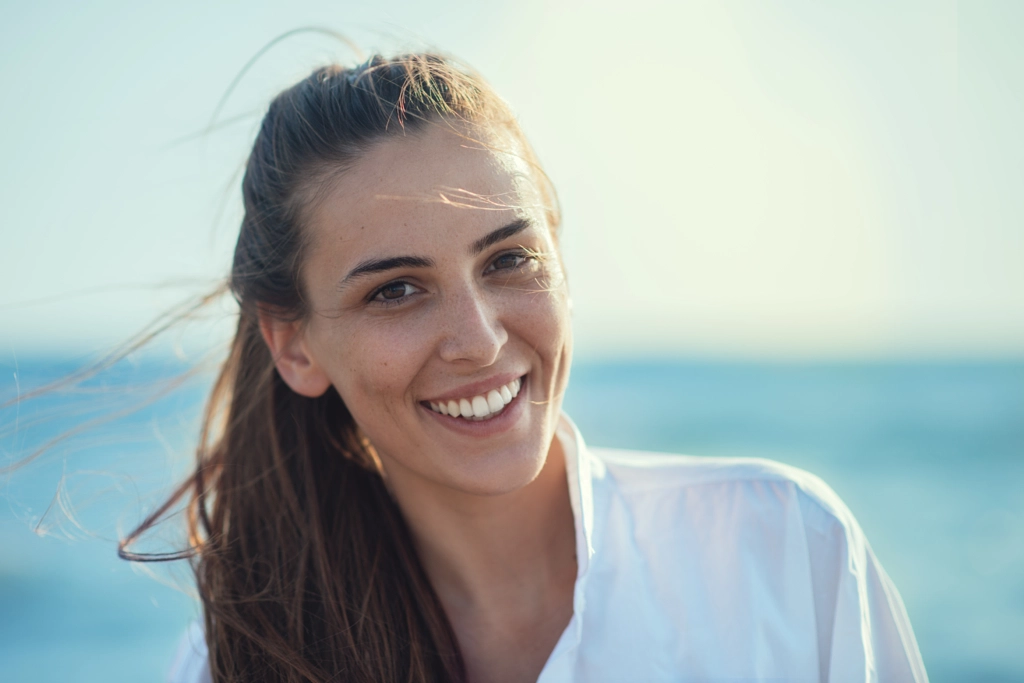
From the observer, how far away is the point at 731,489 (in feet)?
7.44

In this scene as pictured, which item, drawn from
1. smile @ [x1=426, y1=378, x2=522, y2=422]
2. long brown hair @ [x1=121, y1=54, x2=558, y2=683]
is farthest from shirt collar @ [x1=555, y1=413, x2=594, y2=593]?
long brown hair @ [x1=121, y1=54, x2=558, y2=683]

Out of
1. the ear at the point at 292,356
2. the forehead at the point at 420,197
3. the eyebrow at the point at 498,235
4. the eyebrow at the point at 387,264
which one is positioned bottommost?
the ear at the point at 292,356

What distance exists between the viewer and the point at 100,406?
2564 mm

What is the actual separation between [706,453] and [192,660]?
34.0 feet

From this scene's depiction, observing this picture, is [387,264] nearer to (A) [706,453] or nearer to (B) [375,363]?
(B) [375,363]

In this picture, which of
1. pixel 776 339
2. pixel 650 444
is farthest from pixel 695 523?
pixel 776 339

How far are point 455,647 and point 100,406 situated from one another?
1380 millimetres

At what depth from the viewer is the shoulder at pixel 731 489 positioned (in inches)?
84.4

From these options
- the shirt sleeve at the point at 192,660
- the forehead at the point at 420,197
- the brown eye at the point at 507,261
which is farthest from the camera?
the shirt sleeve at the point at 192,660

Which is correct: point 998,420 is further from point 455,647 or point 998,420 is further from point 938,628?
point 455,647

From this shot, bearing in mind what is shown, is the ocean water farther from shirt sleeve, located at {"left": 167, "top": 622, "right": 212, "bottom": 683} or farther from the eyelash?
the eyelash

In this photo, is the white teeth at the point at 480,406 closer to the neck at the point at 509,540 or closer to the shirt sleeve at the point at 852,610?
the neck at the point at 509,540

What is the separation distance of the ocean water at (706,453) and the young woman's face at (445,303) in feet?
2.93

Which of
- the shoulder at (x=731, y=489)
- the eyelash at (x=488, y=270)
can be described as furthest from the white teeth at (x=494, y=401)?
the shoulder at (x=731, y=489)
